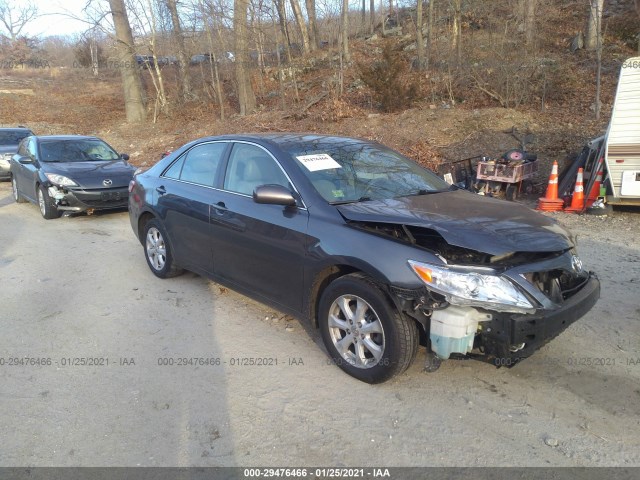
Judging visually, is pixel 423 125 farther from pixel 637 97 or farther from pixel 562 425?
pixel 562 425

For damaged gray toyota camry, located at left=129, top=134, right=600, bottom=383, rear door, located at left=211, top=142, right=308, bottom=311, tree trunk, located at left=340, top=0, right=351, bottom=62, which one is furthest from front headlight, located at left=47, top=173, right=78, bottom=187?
tree trunk, located at left=340, top=0, right=351, bottom=62

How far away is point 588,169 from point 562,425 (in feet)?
23.4

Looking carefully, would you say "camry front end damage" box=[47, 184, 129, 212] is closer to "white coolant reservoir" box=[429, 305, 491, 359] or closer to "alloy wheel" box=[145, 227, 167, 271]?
"alloy wheel" box=[145, 227, 167, 271]

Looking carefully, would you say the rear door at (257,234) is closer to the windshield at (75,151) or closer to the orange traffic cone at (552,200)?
the orange traffic cone at (552,200)

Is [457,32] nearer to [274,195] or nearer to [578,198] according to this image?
[578,198]

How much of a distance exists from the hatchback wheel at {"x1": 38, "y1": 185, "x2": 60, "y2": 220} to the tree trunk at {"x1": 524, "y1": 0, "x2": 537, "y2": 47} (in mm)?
13454

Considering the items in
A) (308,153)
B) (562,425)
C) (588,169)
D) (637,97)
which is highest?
(637,97)

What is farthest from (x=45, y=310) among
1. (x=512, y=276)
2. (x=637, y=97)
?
(x=637, y=97)

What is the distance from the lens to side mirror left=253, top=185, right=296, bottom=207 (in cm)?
375

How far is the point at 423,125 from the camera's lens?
1426 centimetres

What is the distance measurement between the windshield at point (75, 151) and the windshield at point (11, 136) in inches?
256

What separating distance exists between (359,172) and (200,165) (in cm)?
175

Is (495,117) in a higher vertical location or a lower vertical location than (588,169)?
higher

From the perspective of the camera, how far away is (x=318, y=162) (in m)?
4.12
